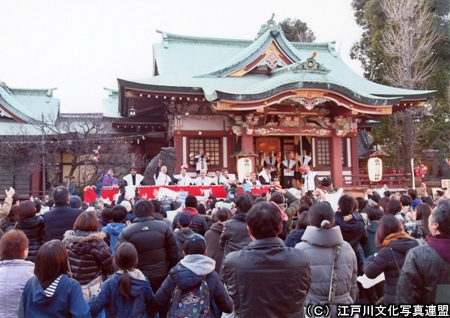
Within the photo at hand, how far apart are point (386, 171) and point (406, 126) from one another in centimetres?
327

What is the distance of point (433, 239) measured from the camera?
285 centimetres

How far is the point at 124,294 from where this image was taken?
10.8 ft

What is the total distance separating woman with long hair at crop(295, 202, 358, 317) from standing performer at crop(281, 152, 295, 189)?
1297cm

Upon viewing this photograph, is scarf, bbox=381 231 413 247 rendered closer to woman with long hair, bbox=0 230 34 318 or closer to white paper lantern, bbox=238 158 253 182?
woman with long hair, bbox=0 230 34 318

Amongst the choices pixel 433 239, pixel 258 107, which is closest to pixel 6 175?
pixel 258 107

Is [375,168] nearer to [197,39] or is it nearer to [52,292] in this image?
[197,39]

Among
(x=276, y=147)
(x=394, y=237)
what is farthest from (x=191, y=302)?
(x=276, y=147)

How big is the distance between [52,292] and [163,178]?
364 inches

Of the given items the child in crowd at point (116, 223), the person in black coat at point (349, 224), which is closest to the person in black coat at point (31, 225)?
the child in crowd at point (116, 223)

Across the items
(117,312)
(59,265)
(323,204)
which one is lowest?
(117,312)

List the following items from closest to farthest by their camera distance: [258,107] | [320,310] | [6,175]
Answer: [320,310] < [258,107] < [6,175]

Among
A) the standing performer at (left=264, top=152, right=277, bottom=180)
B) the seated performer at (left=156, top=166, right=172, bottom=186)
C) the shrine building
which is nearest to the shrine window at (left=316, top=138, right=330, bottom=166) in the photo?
the shrine building

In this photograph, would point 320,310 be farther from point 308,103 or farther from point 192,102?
point 192,102

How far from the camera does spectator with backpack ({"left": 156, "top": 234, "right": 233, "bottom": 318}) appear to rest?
3.17 m
